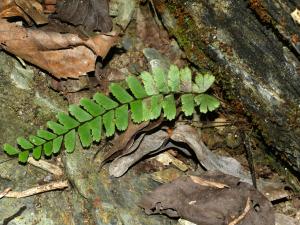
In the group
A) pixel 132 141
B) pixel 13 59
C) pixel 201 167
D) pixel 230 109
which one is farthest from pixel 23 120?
pixel 230 109

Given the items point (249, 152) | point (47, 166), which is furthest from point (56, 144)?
point (249, 152)

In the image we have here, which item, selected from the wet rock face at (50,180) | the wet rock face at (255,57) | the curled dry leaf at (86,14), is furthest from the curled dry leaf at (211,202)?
the curled dry leaf at (86,14)

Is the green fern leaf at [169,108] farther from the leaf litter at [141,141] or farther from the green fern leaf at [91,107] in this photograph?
the green fern leaf at [91,107]

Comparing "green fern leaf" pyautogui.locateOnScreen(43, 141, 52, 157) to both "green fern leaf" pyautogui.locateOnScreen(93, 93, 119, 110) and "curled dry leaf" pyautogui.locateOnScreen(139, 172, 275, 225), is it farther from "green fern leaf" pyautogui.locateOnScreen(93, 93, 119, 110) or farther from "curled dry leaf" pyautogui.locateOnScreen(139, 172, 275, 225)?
"curled dry leaf" pyautogui.locateOnScreen(139, 172, 275, 225)

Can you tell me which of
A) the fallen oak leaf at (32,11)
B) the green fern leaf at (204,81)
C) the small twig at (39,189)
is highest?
the green fern leaf at (204,81)

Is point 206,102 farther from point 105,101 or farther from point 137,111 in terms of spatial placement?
point 105,101

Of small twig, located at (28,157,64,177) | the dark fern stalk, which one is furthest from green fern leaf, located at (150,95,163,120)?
small twig, located at (28,157,64,177)

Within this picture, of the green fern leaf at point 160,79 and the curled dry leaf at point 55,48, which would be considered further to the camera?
the curled dry leaf at point 55,48
